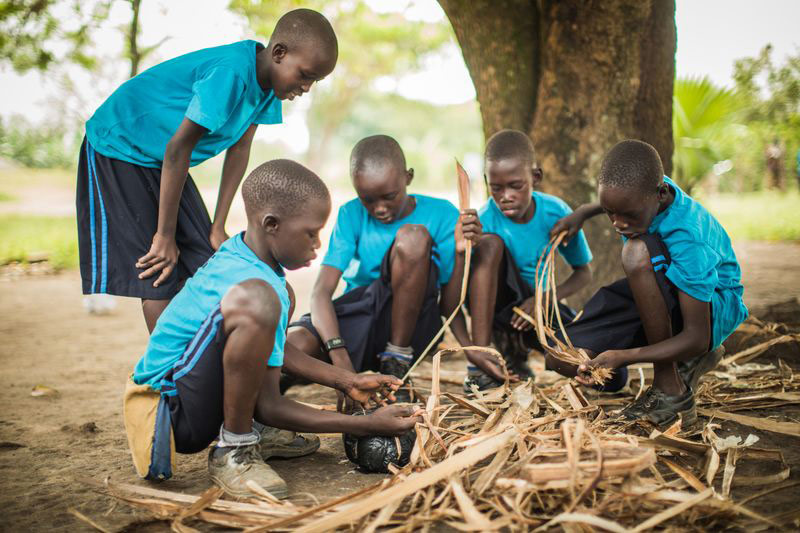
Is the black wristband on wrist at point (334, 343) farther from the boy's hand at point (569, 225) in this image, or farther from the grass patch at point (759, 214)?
the grass patch at point (759, 214)

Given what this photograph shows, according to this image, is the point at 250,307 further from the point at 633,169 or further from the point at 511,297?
the point at 511,297

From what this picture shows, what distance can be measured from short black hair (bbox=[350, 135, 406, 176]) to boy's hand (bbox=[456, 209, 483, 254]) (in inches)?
16.2

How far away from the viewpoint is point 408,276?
9.72 feet

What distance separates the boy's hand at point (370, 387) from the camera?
2.35m

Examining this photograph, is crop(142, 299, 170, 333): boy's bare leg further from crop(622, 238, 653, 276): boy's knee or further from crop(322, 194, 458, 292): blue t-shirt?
crop(622, 238, 653, 276): boy's knee

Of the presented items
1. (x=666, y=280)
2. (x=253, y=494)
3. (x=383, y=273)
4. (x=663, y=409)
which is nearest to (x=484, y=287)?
(x=383, y=273)

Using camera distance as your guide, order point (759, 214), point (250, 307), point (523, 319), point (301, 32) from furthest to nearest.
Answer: point (759, 214) < point (523, 319) < point (301, 32) < point (250, 307)

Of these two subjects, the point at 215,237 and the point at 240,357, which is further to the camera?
the point at 215,237

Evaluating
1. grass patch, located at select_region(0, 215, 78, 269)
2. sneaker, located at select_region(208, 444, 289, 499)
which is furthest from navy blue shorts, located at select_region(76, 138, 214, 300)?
grass patch, located at select_region(0, 215, 78, 269)

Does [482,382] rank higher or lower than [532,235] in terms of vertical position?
lower

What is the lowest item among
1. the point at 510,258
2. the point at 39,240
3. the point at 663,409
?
the point at 39,240

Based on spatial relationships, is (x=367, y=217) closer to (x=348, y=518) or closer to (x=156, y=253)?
(x=156, y=253)

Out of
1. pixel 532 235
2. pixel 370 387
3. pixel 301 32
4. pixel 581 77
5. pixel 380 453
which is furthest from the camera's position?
pixel 581 77

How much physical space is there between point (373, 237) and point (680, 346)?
147 centimetres
